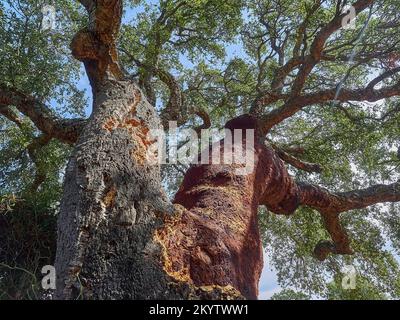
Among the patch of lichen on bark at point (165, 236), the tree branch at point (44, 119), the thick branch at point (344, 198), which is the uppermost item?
the tree branch at point (44, 119)

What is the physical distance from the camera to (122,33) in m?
7.71

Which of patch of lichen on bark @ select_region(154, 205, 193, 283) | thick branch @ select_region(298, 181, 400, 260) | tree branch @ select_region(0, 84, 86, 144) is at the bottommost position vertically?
patch of lichen on bark @ select_region(154, 205, 193, 283)

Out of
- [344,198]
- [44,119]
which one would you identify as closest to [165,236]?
[44,119]

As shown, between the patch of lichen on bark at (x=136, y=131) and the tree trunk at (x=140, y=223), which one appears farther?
the patch of lichen on bark at (x=136, y=131)

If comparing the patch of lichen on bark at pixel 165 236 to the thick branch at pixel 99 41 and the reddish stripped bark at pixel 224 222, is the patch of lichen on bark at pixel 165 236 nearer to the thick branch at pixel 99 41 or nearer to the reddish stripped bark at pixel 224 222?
the reddish stripped bark at pixel 224 222

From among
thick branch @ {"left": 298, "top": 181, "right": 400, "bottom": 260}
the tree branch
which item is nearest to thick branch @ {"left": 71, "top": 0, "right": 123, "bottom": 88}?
the tree branch

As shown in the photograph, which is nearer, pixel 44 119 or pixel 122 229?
pixel 122 229

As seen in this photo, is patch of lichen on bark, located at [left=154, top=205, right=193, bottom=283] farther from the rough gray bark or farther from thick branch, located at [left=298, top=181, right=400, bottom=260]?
thick branch, located at [left=298, top=181, right=400, bottom=260]

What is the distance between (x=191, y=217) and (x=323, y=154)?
Result: 5.02 m

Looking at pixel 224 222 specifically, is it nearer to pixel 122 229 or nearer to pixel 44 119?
pixel 122 229

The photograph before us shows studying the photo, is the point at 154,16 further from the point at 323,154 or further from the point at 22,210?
the point at 22,210

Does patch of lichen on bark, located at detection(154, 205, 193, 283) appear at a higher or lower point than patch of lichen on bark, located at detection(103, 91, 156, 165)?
lower

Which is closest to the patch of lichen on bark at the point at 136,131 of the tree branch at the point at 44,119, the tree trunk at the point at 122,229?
the tree trunk at the point at 122,229

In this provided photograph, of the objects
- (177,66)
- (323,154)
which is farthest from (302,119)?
(177,66)
